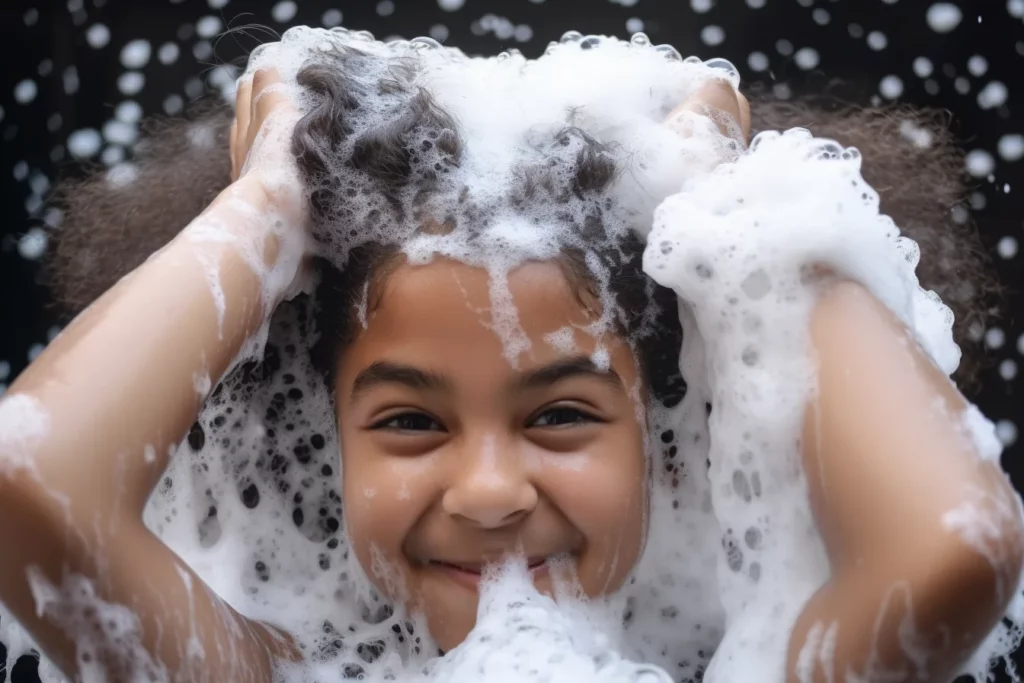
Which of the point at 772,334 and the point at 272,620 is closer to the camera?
the point at 772,334

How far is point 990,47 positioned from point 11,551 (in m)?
1.35

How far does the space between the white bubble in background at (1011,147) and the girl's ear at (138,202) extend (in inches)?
40.8

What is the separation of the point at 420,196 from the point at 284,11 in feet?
2.12

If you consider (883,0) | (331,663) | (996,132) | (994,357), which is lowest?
(331,663)

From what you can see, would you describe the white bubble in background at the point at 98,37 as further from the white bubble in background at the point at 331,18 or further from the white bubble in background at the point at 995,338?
the white bubble in background at the point at 995,338

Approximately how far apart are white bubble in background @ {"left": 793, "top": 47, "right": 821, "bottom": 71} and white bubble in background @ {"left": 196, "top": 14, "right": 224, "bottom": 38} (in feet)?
2.69

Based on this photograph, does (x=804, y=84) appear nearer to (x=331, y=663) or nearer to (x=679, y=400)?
(x=679, y=400)

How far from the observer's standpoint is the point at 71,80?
1.52 meters

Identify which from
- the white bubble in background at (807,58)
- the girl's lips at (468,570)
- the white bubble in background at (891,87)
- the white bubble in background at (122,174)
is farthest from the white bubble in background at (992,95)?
the white bubble in background at (122,174)

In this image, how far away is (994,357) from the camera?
144 centimetres

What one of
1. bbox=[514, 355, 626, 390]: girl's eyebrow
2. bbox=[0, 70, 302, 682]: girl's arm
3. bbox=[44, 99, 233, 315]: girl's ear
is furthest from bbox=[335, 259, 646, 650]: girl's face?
bbox=[44, 99, 233, 315]: girl's ear

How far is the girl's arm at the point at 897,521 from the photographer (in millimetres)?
779

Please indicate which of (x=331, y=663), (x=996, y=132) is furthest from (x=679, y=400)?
(x=996, y=132)

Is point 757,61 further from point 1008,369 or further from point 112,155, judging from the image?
point 112,155
